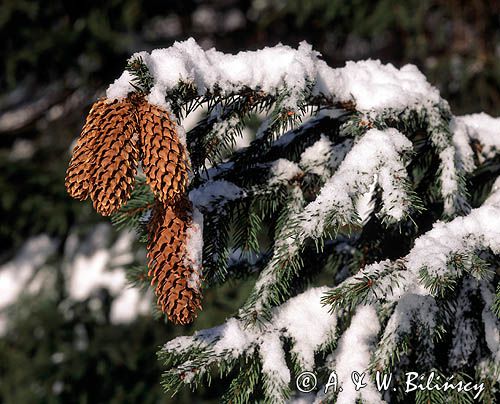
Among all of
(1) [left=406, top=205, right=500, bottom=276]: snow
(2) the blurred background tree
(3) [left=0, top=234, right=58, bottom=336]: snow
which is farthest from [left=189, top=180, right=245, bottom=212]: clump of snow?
(3) [left=0, top=234, right=58, bottom=336]: snow

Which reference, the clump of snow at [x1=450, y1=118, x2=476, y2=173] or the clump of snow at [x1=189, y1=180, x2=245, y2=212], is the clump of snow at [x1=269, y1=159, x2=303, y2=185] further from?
the clump of snow at [x1=450, y1=118, x2=476, y2=173]

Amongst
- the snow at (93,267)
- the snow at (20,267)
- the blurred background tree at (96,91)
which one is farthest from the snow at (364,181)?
the snow at (20,267)

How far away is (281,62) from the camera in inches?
43.9

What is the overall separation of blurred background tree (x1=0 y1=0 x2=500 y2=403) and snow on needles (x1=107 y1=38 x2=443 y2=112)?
Result: 1.88 meters

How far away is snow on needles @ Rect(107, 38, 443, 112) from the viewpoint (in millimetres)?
984

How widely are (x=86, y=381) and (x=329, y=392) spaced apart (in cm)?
221

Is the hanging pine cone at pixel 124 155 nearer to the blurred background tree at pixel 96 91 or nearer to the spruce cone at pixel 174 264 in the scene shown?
the spruce cone at pixel 174 264

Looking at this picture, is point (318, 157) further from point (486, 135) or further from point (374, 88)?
point (486, 135)

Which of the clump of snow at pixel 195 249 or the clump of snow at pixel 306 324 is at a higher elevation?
the clump of snow at pixel 195 249

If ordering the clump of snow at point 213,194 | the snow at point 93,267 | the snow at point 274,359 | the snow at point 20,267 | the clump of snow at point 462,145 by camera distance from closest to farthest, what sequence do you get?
1. the snow at point 274,359
2. the clump of snow at point 213,194
3. the clump of snow at point 462,145
4. the snow at point 93,267
5. the snow at point 20,267

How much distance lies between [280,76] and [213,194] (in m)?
0.27

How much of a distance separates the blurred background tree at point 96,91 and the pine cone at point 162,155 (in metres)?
2.04

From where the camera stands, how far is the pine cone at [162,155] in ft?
2.99

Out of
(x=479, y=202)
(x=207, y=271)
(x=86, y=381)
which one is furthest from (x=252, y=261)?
(x=86, y=381)
